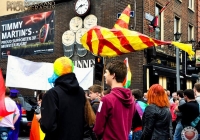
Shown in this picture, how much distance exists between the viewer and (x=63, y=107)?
11.9 feet

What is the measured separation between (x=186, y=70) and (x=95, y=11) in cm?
641

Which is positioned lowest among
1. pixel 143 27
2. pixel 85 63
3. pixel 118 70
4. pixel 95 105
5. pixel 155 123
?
pixel 155 123

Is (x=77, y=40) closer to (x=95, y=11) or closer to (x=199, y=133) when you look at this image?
(x=95, y=11)

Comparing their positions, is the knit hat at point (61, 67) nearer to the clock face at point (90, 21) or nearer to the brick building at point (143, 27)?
the brick building at point (143, 27)

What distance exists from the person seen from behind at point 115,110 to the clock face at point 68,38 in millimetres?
14512

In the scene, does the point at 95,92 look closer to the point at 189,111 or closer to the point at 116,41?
the point at 116,41

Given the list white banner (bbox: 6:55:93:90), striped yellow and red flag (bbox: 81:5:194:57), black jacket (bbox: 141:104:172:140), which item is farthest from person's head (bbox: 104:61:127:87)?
white banner (bbox: 6:55:93:90)

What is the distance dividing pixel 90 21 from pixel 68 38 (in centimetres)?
163

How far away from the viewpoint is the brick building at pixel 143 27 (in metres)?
16.1

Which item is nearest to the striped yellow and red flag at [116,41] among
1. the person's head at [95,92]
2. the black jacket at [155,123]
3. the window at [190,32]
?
the person's head at [95,92]

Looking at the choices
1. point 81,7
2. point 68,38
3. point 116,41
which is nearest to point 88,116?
point 116,41

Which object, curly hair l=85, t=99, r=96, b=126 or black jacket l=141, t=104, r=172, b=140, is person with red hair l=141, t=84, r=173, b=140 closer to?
black jacket l=141, t=104, r=172, b=140

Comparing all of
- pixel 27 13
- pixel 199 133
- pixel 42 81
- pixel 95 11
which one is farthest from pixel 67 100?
pixel 27 13

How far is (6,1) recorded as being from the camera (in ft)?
74.8
